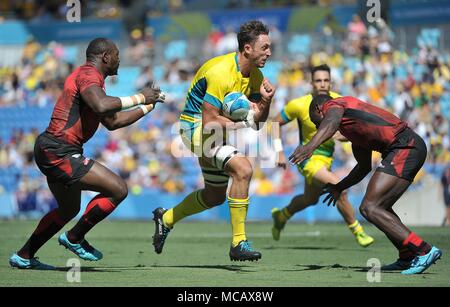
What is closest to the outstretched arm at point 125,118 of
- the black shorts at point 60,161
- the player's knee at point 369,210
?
the black shorts at point 60,161

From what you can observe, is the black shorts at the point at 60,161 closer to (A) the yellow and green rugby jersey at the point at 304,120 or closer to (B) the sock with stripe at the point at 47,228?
(B) the sock with stripe at the point at 47,228

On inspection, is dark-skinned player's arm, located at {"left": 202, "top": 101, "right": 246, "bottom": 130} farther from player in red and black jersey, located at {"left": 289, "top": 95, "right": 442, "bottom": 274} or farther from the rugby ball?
player in red and black jersey, located at {"left": 289, "top": 95, "right": 442, "bottom": 274}

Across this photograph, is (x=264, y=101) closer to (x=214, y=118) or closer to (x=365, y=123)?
(x=214, y=118)

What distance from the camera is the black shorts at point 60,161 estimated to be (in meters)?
10.3

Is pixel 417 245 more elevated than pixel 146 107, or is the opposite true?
pixel 146 107

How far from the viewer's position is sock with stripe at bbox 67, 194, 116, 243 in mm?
10539

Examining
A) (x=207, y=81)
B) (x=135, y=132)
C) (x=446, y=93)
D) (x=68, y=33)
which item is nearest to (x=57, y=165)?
(x=207, y=81)

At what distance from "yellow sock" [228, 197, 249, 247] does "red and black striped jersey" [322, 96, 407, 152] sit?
1479mm

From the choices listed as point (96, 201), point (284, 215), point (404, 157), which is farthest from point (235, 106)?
point (284, 215)

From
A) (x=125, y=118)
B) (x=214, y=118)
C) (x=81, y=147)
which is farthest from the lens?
(x=214, y=118)

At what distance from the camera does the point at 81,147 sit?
417 inches

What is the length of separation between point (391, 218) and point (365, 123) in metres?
1.06
